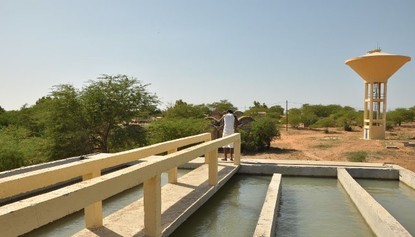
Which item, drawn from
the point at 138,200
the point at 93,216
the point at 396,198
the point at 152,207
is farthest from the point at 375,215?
the point at 93,216

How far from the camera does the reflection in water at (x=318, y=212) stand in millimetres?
5734

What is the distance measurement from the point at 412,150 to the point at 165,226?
18.2 m

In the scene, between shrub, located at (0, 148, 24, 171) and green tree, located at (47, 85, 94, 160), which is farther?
green tree, located at (47, 85, 94, 160)

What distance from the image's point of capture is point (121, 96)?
15.1 metres

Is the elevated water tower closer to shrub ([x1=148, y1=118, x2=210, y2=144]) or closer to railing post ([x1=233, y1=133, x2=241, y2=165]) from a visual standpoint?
shrub ([x1=148, y1=118, x2=210, y2=144])

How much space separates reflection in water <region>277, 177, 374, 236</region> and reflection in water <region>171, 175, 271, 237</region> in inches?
20.7

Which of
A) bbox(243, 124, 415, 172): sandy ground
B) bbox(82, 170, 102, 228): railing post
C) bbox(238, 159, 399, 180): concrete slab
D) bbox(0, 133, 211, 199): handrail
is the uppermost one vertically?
bbox(0, 133, 211, 199): handrail

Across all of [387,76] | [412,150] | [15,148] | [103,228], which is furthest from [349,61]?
[103,228]

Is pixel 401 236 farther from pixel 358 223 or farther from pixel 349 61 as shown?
pixel 349 61

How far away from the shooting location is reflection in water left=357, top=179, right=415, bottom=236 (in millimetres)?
6547

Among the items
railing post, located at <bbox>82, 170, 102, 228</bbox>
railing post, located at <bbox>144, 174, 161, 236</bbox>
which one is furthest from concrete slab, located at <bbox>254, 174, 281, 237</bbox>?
railing post, located at <bbox>82, 170, 102, 228</bbox>

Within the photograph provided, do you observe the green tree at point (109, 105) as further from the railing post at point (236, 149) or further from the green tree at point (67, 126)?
the railing post at point (236, 149)

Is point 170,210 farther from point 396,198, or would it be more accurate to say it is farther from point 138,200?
point 396,198

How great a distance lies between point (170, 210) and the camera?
559 cm
